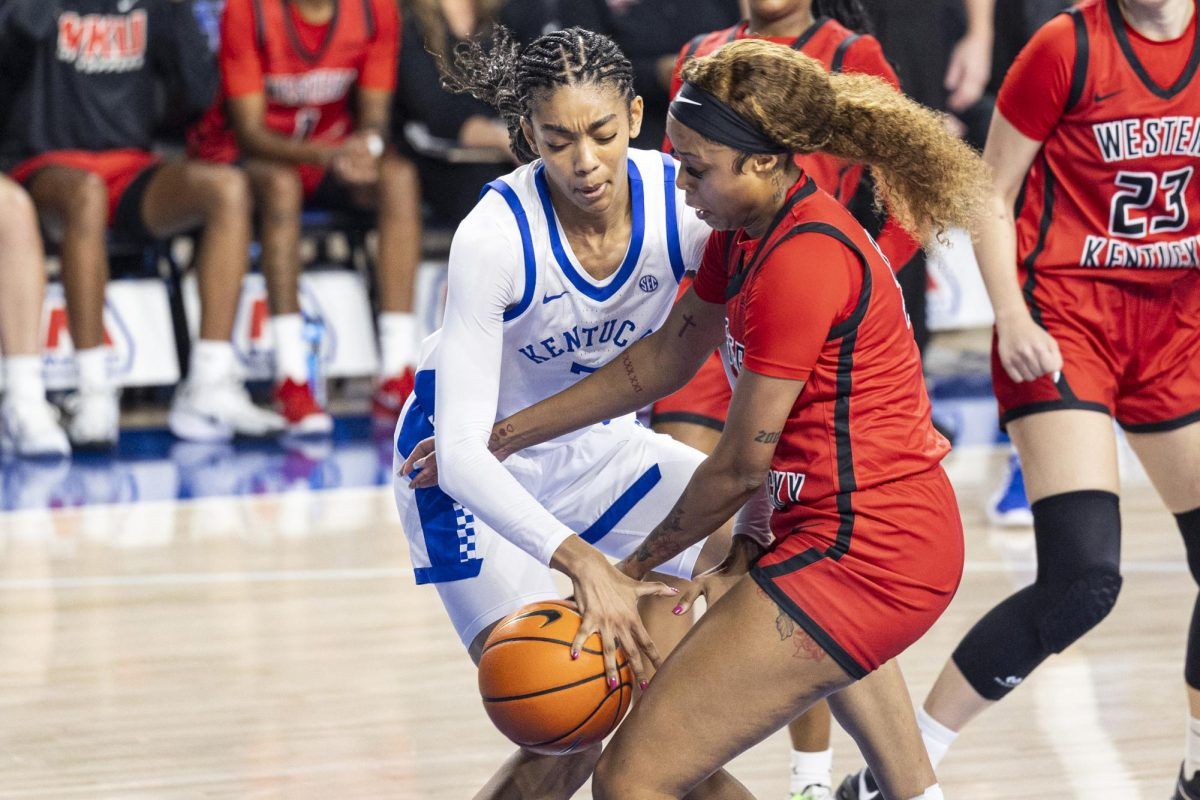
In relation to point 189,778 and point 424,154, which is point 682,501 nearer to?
point 189,778

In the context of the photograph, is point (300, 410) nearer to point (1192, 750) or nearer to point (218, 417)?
point (218, 417)

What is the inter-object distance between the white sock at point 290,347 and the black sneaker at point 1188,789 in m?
4.59

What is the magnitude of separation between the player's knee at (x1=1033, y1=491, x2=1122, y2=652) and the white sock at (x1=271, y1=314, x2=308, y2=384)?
448 centimetres

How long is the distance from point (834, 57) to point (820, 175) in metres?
0.26

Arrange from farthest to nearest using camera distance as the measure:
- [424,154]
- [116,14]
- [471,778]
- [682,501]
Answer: [424,154]
[116,14]
[471,778]
[682,501]

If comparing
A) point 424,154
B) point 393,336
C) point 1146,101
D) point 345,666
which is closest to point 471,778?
point 345,666

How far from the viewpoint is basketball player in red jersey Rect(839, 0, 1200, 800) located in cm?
341

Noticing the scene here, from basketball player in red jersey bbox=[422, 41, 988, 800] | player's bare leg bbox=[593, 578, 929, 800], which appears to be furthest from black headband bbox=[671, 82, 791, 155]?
player's bare leg bbox=[593, 578, 929, 800]

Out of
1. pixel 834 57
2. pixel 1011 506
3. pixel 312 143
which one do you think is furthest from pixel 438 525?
pixel 312 143

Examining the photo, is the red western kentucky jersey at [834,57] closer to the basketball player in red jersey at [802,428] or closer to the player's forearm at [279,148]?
the basketball player in red jersey at [802,428]

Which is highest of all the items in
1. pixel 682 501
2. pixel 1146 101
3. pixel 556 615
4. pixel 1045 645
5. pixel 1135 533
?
pixel 1146 101

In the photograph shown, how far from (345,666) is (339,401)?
3896mm

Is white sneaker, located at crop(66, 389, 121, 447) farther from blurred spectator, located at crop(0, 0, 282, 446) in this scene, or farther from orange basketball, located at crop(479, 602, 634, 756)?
orange basketball, located at crop(479, 602, 634, 756)

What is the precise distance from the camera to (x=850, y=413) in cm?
270
